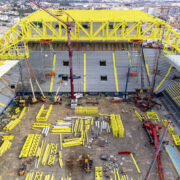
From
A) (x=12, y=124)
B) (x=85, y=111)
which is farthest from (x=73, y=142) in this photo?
(x=12, y=124)

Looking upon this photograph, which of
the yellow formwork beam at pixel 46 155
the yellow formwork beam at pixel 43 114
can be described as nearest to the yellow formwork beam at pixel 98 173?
the yellow formwork beam at pixel 46 155

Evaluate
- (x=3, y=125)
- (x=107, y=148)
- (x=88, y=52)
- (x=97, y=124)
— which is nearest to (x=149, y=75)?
(x=88, y=52)

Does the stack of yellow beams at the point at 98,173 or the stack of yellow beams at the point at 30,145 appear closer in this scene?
the stack of yellow beams at the point at 98,173

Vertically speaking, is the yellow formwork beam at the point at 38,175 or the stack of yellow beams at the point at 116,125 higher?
the stack of yellow beams at the point at 116,125

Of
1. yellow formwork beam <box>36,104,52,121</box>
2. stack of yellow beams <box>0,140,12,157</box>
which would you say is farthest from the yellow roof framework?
stack of yellow beams <box>0,140,12,157</box>

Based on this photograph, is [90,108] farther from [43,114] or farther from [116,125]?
[43,114]

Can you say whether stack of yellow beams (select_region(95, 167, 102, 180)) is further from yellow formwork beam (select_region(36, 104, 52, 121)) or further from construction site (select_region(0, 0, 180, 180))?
yellow formwork beam (select_region(36, 104, 52, 121))

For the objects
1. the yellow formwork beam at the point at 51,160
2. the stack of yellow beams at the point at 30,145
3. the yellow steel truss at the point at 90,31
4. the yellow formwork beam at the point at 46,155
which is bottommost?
the yellow formwork beam at the point at 51,160

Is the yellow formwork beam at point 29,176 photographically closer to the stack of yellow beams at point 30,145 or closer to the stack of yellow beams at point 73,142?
the stack of yellow beams at point 30,145
